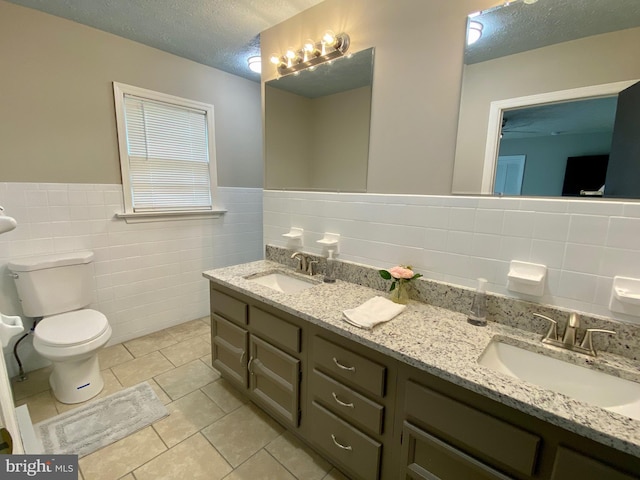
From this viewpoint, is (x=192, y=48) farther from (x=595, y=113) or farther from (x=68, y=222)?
(x=595, y=113)

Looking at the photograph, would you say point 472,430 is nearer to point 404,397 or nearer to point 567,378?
point 404,397

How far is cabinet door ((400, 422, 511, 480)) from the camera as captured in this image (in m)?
0.95

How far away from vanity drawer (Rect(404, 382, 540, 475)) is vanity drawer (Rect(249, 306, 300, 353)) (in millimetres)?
589

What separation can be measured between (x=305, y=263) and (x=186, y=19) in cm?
177

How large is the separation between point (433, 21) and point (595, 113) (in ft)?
2.62

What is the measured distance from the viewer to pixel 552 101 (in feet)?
3.78

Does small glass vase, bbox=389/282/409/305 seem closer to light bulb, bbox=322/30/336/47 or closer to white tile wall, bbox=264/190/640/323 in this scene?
white tile wall, bbox=264/190/640/323

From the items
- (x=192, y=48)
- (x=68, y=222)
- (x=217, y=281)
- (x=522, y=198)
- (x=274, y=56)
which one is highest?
(x=192, y=48)

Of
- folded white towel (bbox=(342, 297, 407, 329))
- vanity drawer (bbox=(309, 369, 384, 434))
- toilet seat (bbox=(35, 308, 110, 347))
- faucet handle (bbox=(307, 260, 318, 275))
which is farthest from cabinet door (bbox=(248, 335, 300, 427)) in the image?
toilet seat (bbox=(35, 308, 110, 347))

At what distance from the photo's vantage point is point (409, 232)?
1.57 meters

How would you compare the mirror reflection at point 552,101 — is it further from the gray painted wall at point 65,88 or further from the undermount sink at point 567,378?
the gray painted wall at point 65,88

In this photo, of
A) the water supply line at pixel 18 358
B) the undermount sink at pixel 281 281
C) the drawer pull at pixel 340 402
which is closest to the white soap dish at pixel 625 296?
the drawer pull at pixel 340 402

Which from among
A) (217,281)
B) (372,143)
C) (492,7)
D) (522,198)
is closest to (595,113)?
(522,198)

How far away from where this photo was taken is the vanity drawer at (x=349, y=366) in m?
1.17
